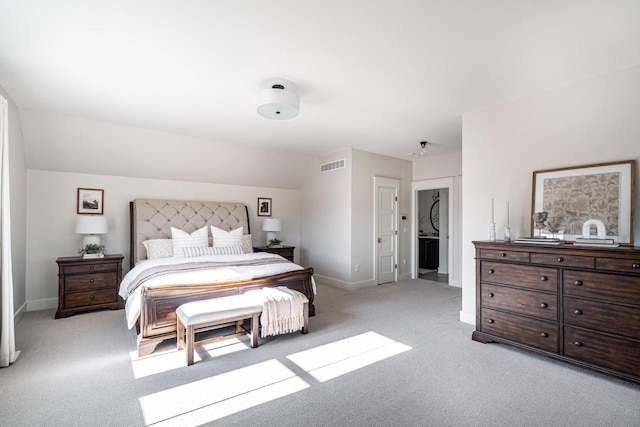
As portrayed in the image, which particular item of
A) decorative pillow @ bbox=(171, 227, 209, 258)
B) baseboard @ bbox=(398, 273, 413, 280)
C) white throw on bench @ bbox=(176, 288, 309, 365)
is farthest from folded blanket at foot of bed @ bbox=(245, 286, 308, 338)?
baseboard @ bbox=(398, 273, 413, 280)

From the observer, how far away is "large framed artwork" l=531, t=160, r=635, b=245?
8.81 feet

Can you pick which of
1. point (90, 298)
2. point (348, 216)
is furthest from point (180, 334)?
point (348, 216)

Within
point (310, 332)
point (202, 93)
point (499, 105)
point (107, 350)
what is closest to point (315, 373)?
point (310, 332)

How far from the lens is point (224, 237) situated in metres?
5.17

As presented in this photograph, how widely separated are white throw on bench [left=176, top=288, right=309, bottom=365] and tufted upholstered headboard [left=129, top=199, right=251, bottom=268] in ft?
7.79

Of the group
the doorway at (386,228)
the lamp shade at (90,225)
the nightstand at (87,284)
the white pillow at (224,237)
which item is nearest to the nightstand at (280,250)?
the white pillow at (224,237)

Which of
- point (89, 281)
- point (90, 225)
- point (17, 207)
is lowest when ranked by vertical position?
point (89, 281)

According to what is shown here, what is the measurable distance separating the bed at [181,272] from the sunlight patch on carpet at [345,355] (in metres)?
0.99

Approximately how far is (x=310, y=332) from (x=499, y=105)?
11.1 ft

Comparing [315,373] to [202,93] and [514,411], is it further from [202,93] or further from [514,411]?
[202,93]

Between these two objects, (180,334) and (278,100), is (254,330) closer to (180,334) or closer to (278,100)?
(180,334)

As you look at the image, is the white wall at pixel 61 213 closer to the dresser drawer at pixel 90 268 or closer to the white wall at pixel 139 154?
the white wall at pixel 139 154

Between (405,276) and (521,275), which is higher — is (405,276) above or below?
below

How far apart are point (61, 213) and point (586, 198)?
651 centimetres
